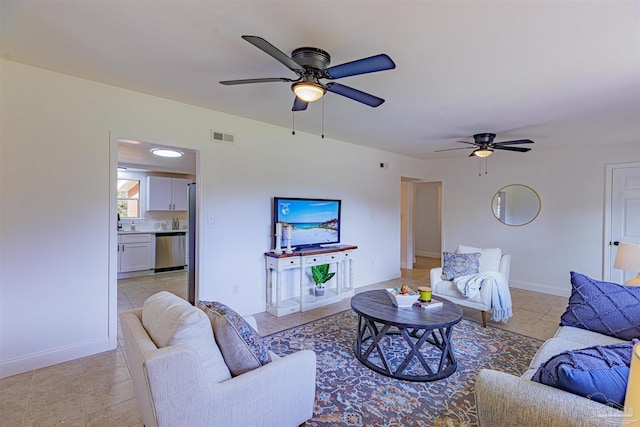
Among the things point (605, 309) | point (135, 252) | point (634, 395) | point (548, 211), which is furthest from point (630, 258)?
point (135, 252)

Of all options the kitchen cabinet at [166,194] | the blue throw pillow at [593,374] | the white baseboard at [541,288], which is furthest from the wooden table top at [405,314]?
the kitchen cabinet at [166,194]

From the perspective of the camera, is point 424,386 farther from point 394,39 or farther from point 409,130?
point 409,130

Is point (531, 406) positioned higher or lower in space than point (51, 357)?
higher

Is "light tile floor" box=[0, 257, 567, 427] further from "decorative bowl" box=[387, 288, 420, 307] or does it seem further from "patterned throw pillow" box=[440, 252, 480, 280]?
"decorative bowl" box=[387, 288, 420, 307]

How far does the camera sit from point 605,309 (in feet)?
7.30

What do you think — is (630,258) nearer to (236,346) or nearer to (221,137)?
(236,346)

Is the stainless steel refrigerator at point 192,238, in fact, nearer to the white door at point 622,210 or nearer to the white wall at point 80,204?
the white wall at point 80,204

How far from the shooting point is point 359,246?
5465mm

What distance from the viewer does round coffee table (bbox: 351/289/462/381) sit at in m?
2.47

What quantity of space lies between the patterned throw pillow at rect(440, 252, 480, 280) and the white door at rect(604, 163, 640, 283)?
2.52 m

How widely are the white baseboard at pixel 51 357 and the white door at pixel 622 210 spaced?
6755 mm

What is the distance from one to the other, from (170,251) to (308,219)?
372 centimetres

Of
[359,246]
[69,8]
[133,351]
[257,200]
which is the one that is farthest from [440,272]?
[69,8]

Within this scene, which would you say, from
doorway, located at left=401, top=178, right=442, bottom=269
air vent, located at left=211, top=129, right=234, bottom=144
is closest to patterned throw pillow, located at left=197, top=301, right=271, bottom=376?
air vent, located at left=211, top=129, right=234, bottom=144
